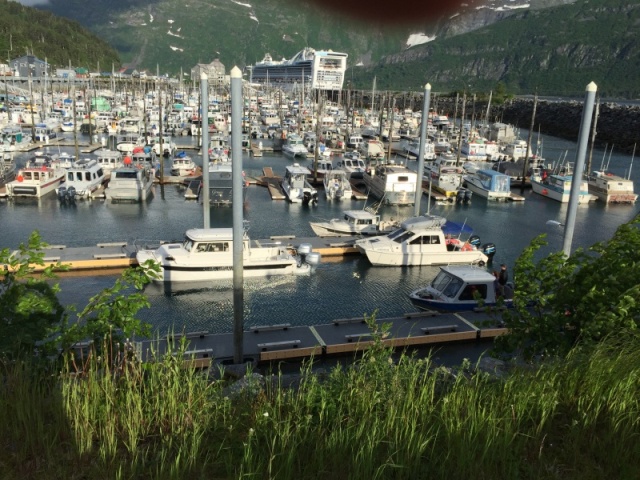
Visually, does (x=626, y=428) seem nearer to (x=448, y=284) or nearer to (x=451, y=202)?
(x=448, y=284)

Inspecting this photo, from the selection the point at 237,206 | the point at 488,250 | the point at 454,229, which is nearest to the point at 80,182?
the point at 454,229

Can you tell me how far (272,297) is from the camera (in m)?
16.1

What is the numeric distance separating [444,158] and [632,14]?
196476 millimetres

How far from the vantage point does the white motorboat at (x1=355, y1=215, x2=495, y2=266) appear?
19.3 meters

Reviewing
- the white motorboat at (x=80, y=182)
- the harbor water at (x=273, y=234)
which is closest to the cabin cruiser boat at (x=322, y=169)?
the harbor water at (x=273, y=234)

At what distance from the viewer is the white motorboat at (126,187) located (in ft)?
92.0

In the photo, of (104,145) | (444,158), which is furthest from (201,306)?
(104,145)

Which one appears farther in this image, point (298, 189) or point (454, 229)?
point (298, 189)

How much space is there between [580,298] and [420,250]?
12.5 meters

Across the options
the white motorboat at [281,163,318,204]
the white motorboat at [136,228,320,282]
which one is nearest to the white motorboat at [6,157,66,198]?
the white motorboat at [281,163,318,204]

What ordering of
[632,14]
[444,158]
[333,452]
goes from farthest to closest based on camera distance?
[632,14], [444,158], [333,452]

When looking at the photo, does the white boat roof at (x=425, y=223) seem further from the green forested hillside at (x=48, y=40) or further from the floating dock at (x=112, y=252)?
the green forested hillside at (x=48, y=40)

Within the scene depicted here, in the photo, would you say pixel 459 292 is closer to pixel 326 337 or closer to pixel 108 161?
pixel 326 337

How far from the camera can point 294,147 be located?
47.3m
